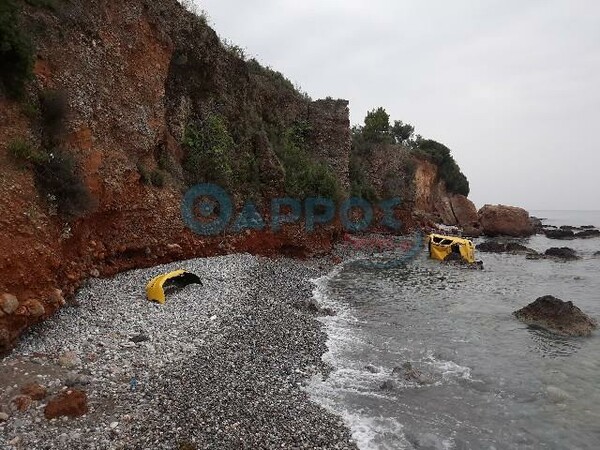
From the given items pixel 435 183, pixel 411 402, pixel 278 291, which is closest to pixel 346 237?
pixel 278 291

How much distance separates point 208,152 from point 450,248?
19859mm

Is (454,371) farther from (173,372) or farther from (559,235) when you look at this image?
(559,235)

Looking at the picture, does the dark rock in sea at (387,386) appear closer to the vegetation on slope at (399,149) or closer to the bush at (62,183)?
the bush at (62,183)

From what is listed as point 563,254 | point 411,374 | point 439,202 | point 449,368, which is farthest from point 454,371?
point 439,202

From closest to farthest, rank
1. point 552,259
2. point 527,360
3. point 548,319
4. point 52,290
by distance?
point 52,290 → point 527,360 → point 548,319 → point 552,259

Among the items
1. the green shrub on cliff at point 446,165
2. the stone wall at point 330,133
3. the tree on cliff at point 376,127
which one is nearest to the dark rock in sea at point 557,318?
the stone wall at point 330,133

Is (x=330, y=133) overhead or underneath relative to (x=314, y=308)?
overhead

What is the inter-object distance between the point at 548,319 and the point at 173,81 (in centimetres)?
2180

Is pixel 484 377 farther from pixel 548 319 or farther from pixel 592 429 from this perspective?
pixel 548 319

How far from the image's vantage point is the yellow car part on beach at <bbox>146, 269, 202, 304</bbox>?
16.1 meters

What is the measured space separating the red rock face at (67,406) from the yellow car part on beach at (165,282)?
667 centimetres

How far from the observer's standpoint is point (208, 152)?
1024 inches

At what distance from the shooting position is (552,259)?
3938 cm

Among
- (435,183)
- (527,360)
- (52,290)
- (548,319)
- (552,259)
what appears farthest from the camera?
(435,183)
